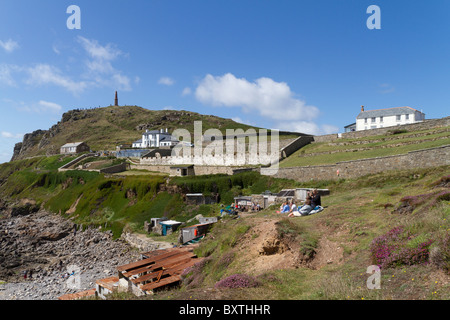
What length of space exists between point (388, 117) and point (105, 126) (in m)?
116

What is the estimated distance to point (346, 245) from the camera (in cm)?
1057

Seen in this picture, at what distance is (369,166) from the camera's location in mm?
23625

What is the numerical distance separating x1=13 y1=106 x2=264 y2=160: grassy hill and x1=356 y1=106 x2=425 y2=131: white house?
6339 centimetres

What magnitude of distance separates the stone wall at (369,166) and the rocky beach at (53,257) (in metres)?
17.8

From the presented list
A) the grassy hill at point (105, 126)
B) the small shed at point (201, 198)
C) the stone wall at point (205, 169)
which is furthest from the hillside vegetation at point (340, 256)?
the grassy hill at point (105, 126)

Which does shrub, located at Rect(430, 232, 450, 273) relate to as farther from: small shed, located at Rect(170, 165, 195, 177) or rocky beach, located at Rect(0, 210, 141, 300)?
small shed, located at Rect(170, 165, 195, 177)

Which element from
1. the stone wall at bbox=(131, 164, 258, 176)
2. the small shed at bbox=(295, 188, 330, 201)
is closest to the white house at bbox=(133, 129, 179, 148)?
the stone wall at bbox=(131, 164, 258, 176)

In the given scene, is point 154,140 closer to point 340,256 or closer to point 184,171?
point 184,171

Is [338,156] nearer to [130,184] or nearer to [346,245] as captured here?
[346,245]

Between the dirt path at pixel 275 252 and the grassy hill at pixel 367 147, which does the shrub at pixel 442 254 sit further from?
the grassy hill at pixel 367 147

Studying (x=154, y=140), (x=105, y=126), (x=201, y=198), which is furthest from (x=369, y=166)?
(x=105, y=126)

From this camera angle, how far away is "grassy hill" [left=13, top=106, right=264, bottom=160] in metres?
111

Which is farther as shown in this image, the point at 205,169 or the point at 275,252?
the point at 205,169
